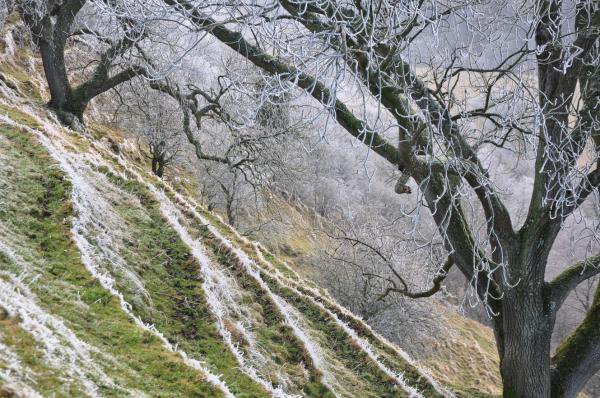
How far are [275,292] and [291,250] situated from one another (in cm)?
2723

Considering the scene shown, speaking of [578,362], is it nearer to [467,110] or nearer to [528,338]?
[528,338]

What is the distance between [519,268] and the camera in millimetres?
6695

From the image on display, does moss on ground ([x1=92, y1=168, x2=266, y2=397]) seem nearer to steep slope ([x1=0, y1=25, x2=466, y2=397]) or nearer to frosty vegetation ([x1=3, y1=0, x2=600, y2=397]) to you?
steep slope ([x1=0, y1=25, x2=466, y2=397])

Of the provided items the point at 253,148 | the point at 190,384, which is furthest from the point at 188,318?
the point at 253,148

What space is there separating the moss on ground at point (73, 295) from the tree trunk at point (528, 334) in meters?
4.23

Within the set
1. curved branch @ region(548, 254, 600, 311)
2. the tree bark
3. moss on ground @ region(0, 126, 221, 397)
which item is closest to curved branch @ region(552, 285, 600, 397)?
the tree bark

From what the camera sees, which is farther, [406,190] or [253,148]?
[253,148]

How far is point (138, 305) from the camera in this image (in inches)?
214

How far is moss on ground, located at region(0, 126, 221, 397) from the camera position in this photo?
4090 millimetres

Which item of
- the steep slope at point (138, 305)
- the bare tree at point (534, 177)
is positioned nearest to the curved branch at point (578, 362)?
the bare tree at point (534, 177)

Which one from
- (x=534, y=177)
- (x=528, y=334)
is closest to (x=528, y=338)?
(x=528, y=334)

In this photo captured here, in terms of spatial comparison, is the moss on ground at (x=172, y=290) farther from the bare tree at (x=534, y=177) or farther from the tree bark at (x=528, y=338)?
the tree bark at (x=528, y=338)

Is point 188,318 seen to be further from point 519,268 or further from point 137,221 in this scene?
point 519,268

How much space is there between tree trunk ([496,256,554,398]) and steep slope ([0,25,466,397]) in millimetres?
1598
